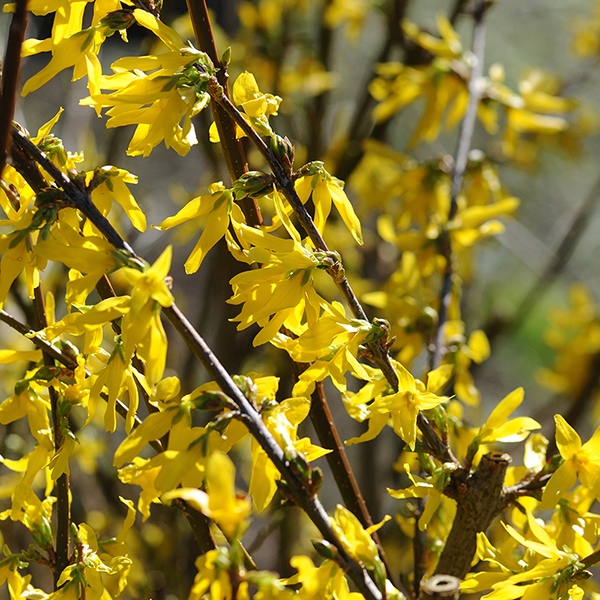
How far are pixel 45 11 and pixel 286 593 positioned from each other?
61cm

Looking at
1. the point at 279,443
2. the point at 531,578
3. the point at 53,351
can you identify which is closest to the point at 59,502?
the point at 53,351

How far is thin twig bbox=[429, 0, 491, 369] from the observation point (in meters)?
1.14

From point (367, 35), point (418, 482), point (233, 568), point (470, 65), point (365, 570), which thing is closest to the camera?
point (233, 568)

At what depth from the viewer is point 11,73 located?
430mm

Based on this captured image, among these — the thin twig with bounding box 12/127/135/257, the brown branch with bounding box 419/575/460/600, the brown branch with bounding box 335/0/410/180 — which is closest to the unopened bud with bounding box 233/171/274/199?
the thin twig with bounding box 12/127/135/257

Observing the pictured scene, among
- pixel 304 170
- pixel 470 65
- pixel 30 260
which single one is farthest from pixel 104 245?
pixel 470 65

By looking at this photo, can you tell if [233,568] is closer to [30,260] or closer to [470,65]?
[30,260]

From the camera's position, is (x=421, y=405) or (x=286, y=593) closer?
(x=286, y=593)

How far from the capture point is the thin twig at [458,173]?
3.73 ft

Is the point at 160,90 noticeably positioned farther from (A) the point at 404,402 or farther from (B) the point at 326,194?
(A) the point at 404,402

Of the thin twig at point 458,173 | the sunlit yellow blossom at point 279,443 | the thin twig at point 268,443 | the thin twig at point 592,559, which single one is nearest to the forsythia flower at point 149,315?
the thin twig at point 268,443

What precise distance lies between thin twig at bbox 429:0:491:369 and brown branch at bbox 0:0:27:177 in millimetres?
810

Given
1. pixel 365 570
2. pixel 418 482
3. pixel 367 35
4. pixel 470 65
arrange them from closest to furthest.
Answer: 1. pixel 365 570
2. pixel 418 482
3. pixel 470 65
4. pixel 367 35

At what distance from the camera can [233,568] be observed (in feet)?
1.53
